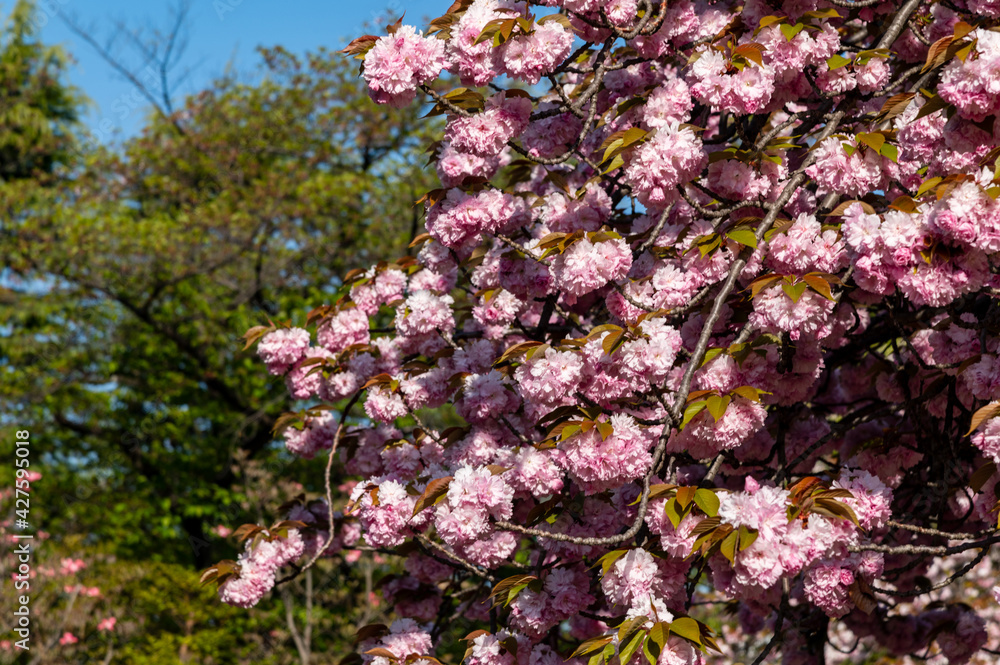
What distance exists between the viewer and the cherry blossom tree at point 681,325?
2.28 m

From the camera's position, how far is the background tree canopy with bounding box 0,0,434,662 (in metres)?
11.0

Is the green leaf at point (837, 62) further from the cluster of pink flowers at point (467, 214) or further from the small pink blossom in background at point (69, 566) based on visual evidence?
the small pink blossom in background at point (69, 566)

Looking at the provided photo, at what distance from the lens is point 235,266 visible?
11.1 m

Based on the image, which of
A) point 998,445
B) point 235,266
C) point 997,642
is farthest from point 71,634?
point 997,642

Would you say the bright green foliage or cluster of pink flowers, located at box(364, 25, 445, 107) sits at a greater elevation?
the bright green foliage

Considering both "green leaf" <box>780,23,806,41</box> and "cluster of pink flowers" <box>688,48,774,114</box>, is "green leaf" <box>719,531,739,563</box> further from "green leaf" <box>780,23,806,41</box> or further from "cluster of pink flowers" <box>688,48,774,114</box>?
"green leaf" <box>780,23,806,41</box>

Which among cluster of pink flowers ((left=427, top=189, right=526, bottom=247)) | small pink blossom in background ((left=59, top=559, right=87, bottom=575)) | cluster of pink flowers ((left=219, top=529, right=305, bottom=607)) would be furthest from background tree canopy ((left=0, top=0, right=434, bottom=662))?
cluster of pink flowers ((left=427, top=189, right=526, bottom=247))

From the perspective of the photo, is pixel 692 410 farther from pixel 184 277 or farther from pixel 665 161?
pixel 184 277

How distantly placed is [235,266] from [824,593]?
9830mm

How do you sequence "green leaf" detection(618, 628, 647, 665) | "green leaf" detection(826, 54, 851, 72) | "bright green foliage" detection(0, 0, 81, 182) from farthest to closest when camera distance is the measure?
"bright green foliage" detection(0, 0, 81, 182) → "green leaf" detection(826, 54, 851, 72) → "green leaf" detection(618, 628, 647, 665)

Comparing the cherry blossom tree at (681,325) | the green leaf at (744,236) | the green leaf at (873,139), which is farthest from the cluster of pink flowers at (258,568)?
the green leaf at (873,139)

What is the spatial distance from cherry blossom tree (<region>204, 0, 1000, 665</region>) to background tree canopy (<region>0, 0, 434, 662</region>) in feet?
26.2

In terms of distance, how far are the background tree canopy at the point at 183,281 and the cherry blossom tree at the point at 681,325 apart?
797 centimetres

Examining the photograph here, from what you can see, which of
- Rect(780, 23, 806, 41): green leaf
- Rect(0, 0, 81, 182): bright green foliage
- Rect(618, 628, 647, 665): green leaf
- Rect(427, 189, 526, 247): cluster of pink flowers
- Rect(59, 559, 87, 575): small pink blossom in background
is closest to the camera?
Rect(618, 628, 647, 665): green leaf
